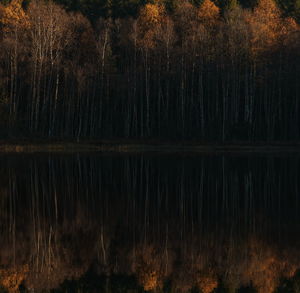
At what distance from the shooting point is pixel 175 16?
6725 centimetres

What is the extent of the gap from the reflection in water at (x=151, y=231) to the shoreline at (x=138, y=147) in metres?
21.2

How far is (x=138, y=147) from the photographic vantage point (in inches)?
2199

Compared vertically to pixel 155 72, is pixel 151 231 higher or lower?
lower

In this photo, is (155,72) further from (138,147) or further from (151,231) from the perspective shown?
→ (151,231)

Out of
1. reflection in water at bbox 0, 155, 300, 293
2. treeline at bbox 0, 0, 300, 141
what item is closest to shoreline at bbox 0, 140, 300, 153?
treeline at bbox 0, 0, 300, 141

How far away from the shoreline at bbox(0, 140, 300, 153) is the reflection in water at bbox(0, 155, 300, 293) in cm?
2116

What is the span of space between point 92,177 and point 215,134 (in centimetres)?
2999

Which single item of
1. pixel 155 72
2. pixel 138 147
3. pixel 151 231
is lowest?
pixel 151 231

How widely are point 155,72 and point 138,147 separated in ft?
38.5

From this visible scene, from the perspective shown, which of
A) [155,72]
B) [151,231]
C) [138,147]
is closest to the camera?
[151,231]

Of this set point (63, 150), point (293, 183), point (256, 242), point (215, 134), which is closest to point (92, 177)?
point (293, 183)

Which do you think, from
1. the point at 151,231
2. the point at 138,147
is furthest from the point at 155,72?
the point at 151,231

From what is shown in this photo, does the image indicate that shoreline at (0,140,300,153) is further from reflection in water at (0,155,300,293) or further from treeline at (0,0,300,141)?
reflection in water at (0,155,300,293)

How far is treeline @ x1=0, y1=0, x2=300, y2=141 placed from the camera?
59938 millimetres
